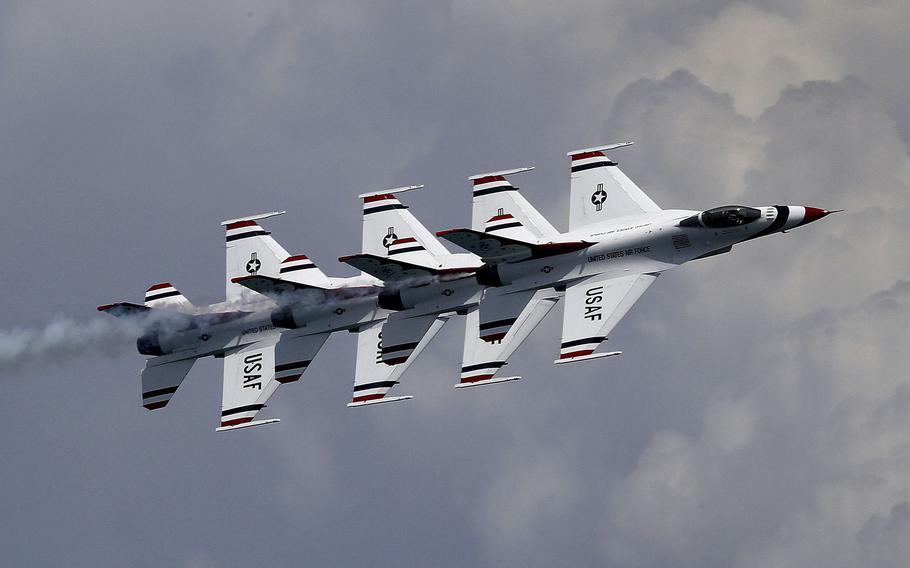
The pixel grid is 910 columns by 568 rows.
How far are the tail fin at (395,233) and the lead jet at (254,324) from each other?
2558mm

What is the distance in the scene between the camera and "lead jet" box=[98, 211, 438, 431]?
3757 inches

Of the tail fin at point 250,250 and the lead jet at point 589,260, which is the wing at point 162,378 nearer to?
the tail fin at point 250,250

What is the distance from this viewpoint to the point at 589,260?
91.5 metres

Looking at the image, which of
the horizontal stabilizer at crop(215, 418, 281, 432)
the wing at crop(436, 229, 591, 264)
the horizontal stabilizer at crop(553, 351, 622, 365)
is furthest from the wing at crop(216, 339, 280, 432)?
the horizontal stabilizer at crop(553, 351, 622, 365)

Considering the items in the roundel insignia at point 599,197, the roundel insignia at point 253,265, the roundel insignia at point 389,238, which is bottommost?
the roundel insignia at point 253,265

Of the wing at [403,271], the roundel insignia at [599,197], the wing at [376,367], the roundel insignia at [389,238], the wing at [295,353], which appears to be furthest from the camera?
the roundel insignia at [389,238]

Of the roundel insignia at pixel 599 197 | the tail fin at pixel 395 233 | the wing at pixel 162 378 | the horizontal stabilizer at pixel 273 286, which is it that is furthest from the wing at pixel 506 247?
the wing at pixel 162 378

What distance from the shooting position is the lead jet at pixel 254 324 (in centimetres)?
9544

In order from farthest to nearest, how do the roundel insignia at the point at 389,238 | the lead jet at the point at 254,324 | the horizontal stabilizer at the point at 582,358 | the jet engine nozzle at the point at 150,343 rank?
the jet engine nozzle at the point at 150,343, the roundel insignia at the point at 389,238, the lead jet at the point at 254,324, the horizontal stabilizer at the point at 582,358

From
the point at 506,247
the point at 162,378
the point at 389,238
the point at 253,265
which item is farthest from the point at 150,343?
the point at 506,247

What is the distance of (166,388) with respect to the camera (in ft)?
324

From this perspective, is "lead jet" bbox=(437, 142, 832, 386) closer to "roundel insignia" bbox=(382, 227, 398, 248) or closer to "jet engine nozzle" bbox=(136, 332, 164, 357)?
"roundel insignia" bbox=(382, 227, 398, 248)

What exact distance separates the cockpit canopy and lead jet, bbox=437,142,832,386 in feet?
0.13

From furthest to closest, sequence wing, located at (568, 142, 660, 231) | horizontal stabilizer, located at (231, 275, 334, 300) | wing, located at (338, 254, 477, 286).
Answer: wing, located at (568, 142, 660, 231), horizontal stabilizer, located at (231, 275, 334, 300), wing, located at (338, 254, 477, 286)
